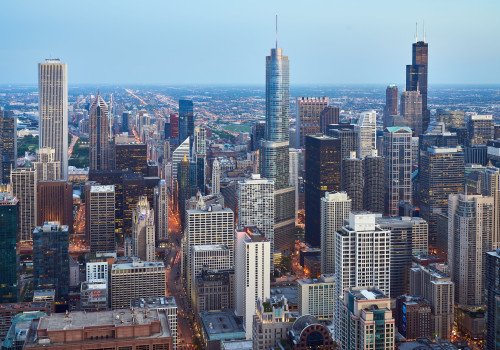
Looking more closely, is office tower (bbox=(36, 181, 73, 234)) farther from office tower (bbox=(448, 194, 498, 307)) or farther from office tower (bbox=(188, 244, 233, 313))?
Answer: office tower (bbox=(448, 194, 498, 307))

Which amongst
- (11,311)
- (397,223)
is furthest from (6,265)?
(397,223)

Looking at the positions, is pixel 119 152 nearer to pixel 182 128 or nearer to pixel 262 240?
pixel 182 128

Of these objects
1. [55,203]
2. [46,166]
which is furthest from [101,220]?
[46,166]

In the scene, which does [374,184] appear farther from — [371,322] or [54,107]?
[371,322]

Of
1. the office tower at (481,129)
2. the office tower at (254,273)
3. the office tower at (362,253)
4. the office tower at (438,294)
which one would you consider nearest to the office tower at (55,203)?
the office tower at (254,273)

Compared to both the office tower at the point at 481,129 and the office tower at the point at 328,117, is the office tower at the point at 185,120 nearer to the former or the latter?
the office tower at the point at 328,117

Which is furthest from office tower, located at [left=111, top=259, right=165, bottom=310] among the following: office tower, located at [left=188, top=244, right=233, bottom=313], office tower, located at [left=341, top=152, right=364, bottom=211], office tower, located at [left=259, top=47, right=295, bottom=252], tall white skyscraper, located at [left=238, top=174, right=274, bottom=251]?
office tower, located at [left=341, top=152, right=364, bottom=211]
